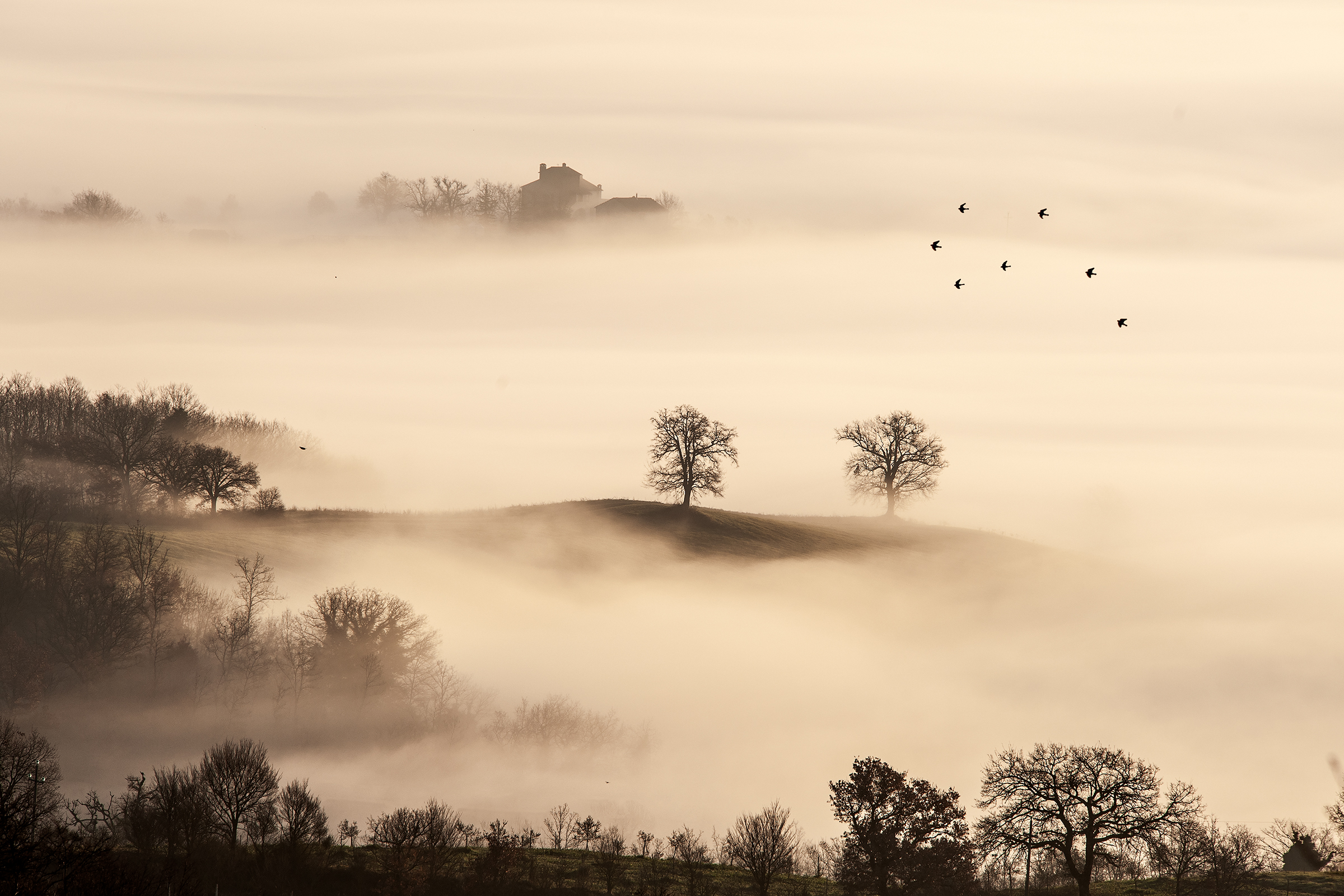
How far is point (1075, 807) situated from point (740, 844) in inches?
955

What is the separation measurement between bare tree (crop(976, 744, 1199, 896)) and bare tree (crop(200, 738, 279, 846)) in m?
50.8

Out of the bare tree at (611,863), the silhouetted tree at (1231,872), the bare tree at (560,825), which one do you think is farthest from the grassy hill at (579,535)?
the silhouetted tree at (1231,872)

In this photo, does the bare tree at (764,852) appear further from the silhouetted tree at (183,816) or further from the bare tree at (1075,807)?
the silhouetted tree at (183,816)

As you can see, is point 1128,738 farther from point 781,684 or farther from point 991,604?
point 781,684

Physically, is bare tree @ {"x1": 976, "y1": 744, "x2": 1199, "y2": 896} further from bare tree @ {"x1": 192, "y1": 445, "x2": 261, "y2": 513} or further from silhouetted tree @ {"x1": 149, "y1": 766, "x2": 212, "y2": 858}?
bare tree @ {"x1": 192, "y1": 445, "x2": 261, "y2": 513}

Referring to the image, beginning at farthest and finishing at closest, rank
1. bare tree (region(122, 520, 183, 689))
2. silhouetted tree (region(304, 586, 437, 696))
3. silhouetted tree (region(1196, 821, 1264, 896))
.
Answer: bare tree (region(122, 520, 183, 689)) → silhouetted tree (region(304, 586, 437, 696)) → silhouetted tree (region(1196, 821, 1264, 896))

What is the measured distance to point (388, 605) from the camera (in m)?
114

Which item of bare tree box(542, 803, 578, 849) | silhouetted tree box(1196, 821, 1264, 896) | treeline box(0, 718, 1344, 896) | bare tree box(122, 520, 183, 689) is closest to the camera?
treeline box(0, 718, 1344, 896)

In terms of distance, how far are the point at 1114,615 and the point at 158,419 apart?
142m

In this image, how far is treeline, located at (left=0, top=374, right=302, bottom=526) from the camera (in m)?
126

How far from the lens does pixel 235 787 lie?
242 ft

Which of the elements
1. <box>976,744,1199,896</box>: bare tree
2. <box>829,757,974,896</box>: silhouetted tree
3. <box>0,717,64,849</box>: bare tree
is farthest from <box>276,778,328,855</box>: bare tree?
<box>976,744,1199,896</box>: bare tree

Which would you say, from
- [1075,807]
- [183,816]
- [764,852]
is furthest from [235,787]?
[1075,807]

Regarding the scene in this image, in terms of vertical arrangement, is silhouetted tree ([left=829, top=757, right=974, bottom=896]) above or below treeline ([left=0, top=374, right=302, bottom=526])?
below
